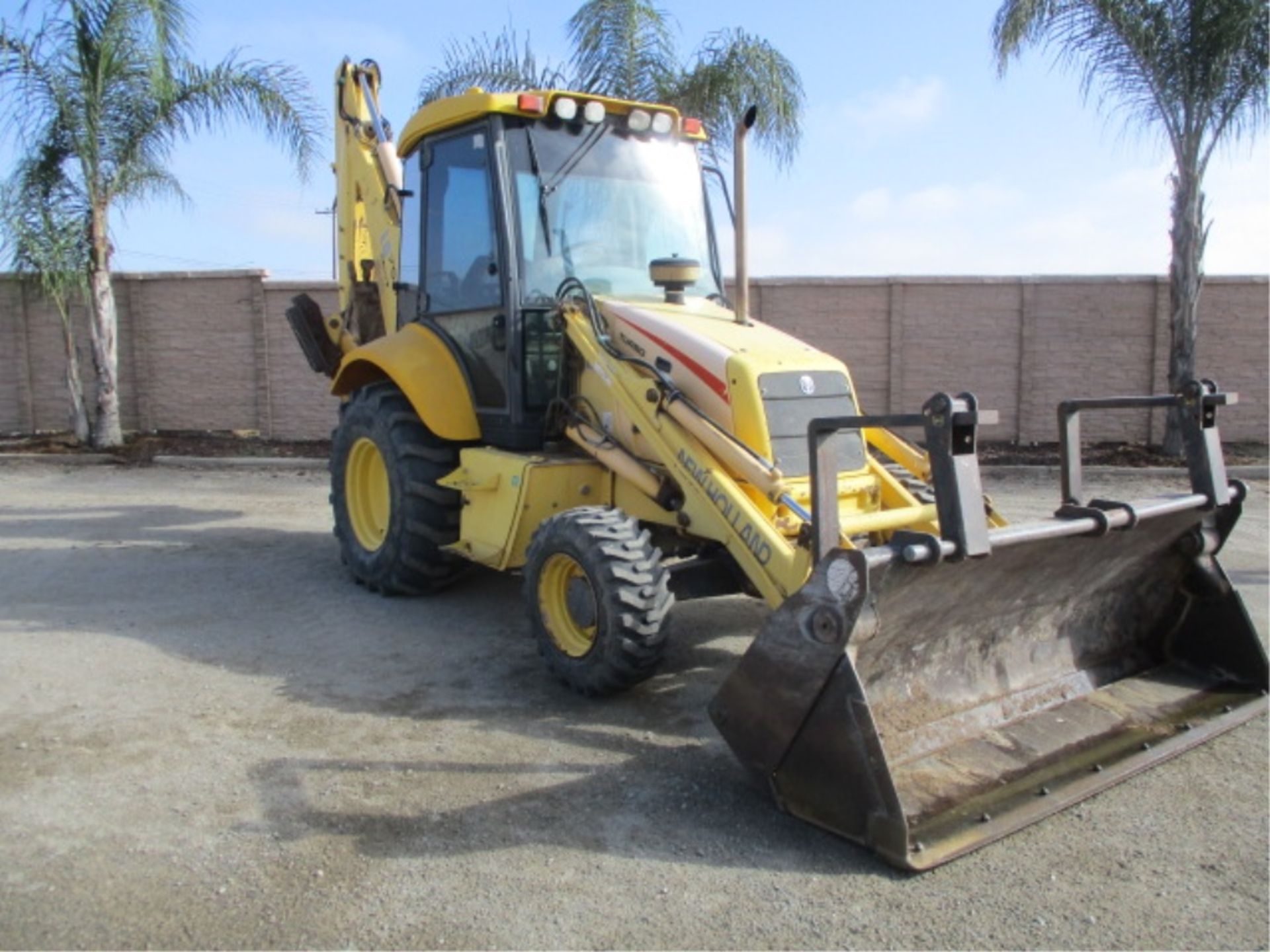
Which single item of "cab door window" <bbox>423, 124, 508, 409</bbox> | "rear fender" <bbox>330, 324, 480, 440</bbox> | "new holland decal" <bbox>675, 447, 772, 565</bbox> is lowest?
"new holland decal" <bbox>675, 447, 772, 565</bbox>

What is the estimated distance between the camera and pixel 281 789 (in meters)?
4.20

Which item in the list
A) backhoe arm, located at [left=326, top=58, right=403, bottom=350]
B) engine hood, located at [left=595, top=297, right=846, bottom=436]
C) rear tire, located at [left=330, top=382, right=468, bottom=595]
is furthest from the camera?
backhoe arm, located at [left=326, top=58, right=403, bottom=350]

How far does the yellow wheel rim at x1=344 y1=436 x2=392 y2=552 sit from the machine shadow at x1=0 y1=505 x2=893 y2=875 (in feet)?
1.26

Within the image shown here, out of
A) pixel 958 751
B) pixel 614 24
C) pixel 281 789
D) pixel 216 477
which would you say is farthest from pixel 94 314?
pixel 958 751

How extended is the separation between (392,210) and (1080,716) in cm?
545

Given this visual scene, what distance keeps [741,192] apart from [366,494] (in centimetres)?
347

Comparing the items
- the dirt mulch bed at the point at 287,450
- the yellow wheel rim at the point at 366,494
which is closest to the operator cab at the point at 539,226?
the yellow wheel rim at the point at 366,494

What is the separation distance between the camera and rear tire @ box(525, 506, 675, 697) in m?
4.78

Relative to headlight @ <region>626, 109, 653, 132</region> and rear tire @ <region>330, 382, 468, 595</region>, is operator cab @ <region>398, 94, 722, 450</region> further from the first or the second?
rear tire @ <region>330, 382, 468, 595</region>

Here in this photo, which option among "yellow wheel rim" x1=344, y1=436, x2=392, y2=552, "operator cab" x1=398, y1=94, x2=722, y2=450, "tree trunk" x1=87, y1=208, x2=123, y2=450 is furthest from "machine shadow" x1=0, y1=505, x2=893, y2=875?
"tree trunk" x1=87, y1=208, x2=123, y2=450

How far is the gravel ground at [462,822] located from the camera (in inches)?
131

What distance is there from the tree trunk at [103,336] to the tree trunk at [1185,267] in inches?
499

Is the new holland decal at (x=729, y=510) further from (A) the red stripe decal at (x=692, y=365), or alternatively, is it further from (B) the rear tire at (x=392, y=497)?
(B) the rear tire at (x=392, y=497)

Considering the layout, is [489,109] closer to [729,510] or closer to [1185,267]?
[729,510]
